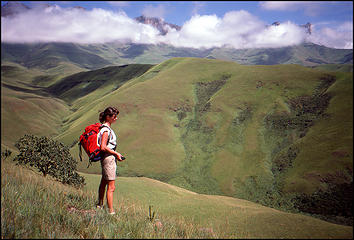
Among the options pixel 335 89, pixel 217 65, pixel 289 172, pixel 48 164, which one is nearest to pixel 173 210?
pixel 48 164

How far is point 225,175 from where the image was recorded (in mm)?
81812

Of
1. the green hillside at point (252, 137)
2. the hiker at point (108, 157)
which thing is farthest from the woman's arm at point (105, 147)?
the green hillside at point (252, 137)

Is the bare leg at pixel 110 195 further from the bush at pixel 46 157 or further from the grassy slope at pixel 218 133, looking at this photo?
the grassy slope at pixel 218 133

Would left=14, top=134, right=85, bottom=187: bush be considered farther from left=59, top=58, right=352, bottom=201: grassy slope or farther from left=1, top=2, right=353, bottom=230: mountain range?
left=59, top=58, right=352, bottom=201: grassy slope

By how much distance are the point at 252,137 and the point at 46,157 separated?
84.5 meters

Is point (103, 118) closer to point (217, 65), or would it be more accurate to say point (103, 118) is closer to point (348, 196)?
point (348, 196)

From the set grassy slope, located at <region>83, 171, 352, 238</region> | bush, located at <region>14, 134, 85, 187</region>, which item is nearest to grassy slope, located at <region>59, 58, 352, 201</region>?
grassy slope, located at <region>83, 171, 352, 238</region>

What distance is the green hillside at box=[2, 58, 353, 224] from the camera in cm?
6794

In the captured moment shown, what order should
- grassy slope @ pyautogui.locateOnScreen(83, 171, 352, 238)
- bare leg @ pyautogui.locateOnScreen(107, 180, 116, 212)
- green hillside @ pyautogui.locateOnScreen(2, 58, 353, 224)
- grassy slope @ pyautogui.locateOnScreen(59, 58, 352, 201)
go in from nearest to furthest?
bare leg @ pyautogui.locateOnScreen(107, 180, 116, 212), grassy slope @ pyautogui.locateOnScreen(83, 171, 352, 238), green hillside @ pyautogui.locateOnScreen(2, 58, 353, 224), grassy slope @ pyautogui.locateOnScreen(59, 58, 352, 201)

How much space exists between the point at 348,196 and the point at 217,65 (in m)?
120

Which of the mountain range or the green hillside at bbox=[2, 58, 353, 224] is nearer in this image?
the green hillside at bbox=[2, 58, 353, 224]

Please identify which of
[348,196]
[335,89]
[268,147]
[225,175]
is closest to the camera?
[348,196]

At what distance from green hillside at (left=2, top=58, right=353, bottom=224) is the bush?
53.2 m

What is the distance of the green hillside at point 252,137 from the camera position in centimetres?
6794
